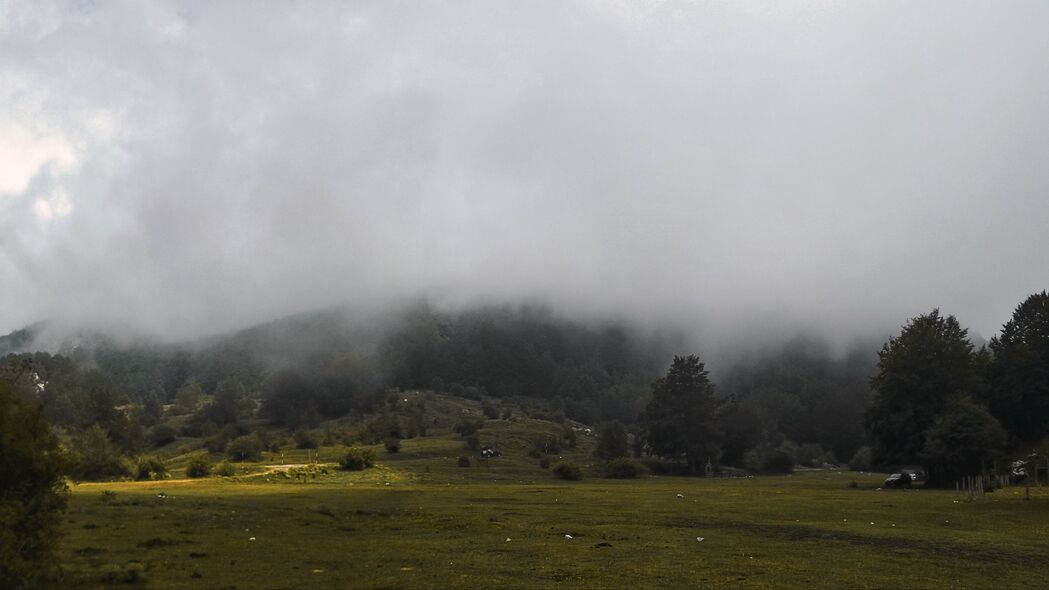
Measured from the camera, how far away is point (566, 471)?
111625 mm

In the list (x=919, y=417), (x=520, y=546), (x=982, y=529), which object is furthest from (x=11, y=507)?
(x=919, y=417)

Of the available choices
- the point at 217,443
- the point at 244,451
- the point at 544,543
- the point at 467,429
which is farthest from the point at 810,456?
the point at 544,543

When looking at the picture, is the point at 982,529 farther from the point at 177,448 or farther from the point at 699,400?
the point at 177,448

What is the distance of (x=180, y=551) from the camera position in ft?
94.2

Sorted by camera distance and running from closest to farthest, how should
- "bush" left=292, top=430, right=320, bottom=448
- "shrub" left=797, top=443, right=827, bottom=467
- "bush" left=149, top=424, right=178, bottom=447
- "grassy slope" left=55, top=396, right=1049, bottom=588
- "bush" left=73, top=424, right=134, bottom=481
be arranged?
"grassy slope" left=55, top=396, right=1049, bottom=588 < "bush" left=73, top=424, right=134, bottom=481 < "bush" left=292, top=430, right=320, bottom=448 < "shrub" left=797, top=443, right=827, bottom=467 < "bush" left=149, top=424, right=178, bottom=447

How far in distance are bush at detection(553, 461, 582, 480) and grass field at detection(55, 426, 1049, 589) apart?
5114 cm

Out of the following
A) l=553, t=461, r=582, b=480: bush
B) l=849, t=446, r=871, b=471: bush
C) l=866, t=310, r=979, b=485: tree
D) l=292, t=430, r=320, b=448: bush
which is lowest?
l=849, t=446, r=871, b=471: bush

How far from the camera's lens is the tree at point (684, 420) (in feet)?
453

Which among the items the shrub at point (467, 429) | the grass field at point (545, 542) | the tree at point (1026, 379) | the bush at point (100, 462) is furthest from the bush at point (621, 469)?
the bush at point (100, 462)

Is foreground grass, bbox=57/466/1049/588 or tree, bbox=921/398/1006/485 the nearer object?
foreground grass, bbox=57/466/1049/588

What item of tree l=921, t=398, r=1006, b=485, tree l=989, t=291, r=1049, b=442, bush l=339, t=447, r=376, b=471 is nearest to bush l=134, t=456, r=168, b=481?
bush l=339, t=447, r=376, b=471

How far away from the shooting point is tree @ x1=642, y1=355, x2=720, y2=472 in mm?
138125

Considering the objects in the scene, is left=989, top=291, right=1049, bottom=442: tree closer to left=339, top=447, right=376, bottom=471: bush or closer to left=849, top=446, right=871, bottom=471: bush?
left=849, top=446, right=871, bottom=471: bush

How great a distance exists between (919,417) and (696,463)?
49330mm
